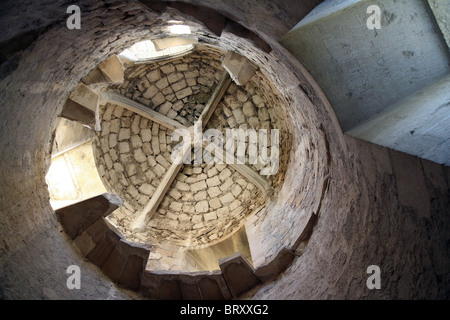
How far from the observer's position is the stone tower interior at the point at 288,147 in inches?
81.8

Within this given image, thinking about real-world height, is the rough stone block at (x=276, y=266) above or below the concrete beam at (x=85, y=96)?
below

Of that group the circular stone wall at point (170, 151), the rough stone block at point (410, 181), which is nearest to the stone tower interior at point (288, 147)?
the rough stone block at point (410, 181)

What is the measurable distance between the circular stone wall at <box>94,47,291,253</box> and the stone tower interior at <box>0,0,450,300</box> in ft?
2.61

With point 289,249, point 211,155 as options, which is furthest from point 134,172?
point 289,249

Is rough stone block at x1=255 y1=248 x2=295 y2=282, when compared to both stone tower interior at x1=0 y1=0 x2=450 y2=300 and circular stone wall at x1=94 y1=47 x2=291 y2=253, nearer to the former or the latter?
stone tower interior at x1=0 y1=0 x2=450 y2=300

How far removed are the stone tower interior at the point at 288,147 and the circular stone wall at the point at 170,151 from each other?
31.3 inches

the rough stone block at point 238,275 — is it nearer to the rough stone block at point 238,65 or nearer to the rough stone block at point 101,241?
the rough stone block at point 101,241

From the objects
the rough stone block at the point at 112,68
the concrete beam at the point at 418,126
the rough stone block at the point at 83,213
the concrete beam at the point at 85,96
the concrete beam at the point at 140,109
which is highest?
the concrete beam at the point at 140,109

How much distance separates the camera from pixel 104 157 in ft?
21.9

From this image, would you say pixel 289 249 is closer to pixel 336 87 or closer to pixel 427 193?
pixel 427 193

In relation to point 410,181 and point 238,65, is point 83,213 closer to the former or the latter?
point 238,65

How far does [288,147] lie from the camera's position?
5.62 m

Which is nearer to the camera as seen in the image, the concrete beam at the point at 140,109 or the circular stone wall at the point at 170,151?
the concrete beam at the point at 140,109

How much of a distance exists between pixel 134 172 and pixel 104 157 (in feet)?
1.93
